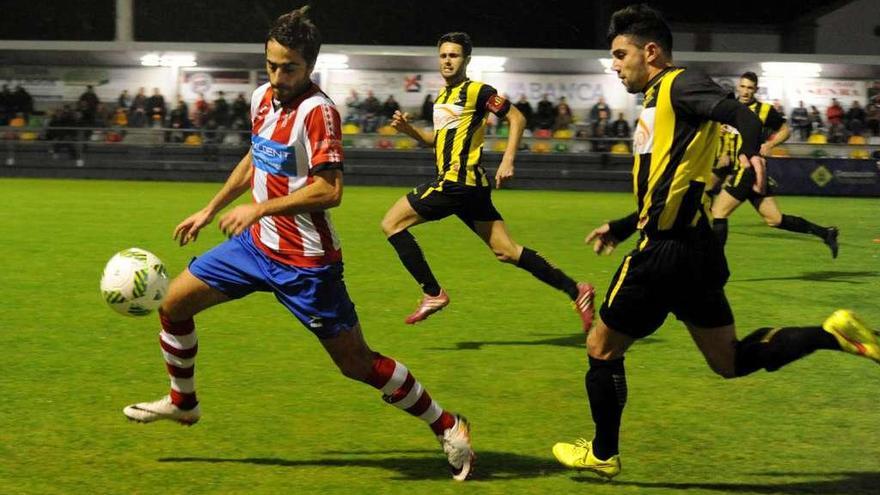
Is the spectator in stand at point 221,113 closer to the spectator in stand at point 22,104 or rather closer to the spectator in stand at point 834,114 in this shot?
the spectator in stand at point 22,104

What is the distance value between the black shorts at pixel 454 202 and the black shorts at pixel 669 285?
3.95 m

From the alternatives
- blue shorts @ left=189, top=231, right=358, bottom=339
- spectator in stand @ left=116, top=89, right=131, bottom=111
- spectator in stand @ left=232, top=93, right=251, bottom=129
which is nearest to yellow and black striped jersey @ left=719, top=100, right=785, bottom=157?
blue shorts @ left=189, top=231, right=358, bottom=339

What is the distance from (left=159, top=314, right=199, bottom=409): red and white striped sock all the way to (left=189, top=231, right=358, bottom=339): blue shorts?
0.90 feet

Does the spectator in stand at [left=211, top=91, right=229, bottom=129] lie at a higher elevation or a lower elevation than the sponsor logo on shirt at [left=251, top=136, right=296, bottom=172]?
lower

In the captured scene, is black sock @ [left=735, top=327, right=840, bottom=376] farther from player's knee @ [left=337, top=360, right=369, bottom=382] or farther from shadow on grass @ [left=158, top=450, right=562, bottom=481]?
player's knee @ [left=337, top=360, right=369, bottom=382]

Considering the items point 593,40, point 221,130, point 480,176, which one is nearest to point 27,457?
point 480,176

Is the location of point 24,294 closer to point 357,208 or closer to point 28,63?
point 357,208

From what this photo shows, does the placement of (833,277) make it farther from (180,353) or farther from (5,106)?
(5,106)

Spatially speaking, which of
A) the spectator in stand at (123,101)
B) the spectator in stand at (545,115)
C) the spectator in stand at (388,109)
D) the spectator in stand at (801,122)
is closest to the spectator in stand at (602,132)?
the spectator in stand at (545,115)

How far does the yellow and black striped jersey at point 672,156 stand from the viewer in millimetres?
4621

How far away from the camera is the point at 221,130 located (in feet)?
98.3

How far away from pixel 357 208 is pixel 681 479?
52.4 ft

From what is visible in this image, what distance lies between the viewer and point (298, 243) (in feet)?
16.6

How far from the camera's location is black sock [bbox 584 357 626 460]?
4.91 meters
